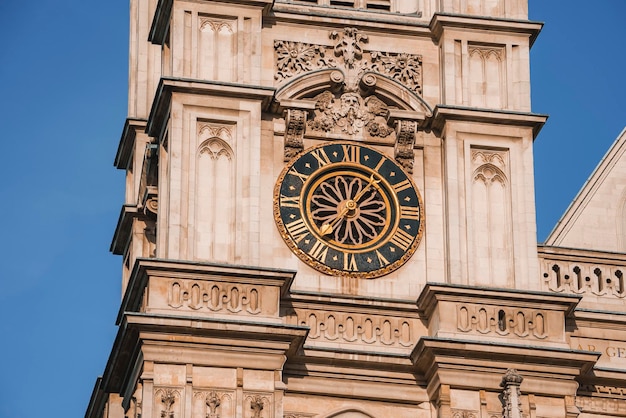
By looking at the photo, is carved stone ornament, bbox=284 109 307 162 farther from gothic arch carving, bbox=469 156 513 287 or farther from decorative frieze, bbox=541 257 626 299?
decorative frieze, bbox=541 257 626 299

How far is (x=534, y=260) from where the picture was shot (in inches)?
1312

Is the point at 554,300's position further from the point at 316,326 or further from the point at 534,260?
the point at 316,326

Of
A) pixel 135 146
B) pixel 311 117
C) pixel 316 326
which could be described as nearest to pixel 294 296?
pixel 316 326

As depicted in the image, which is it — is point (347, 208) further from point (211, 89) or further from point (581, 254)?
point (581, 254)

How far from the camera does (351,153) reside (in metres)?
33.9

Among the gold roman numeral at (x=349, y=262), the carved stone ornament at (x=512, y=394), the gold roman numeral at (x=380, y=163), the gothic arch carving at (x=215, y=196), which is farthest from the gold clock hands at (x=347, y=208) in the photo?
the carved stone ornament at (x=512, y=394)

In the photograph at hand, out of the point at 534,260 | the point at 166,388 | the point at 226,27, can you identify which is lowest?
the point at 166,388

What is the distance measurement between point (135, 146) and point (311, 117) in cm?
469

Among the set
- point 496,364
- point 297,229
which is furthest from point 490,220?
point 297,229

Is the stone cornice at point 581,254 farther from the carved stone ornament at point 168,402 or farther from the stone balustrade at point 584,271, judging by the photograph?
the carved stone ornament at point 168,402

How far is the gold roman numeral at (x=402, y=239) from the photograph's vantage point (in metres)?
33.5

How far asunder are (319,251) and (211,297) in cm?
183

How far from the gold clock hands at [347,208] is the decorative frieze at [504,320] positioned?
1.96m

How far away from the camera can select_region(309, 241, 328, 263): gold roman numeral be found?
33281 millimetres
